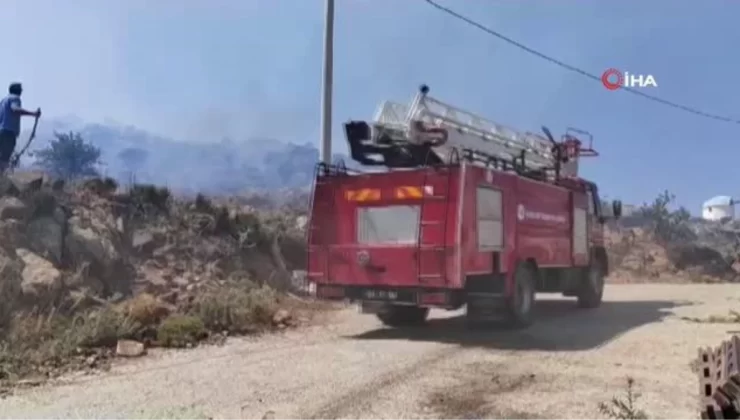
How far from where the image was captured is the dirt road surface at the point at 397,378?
6.62 meters

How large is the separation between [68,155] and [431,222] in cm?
1864

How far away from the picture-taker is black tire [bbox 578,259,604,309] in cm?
1702

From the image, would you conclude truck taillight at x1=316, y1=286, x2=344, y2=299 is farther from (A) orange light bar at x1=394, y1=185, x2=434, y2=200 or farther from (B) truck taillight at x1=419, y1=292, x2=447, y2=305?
(A) orange light bar at x1=394, y1=185, x2=434, y2=200

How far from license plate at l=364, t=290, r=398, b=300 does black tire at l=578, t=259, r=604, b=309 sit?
7.31m

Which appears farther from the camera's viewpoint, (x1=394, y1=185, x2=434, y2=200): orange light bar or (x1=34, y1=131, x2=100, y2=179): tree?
(x1=34, y1=131, x2=100, y2=179): tree

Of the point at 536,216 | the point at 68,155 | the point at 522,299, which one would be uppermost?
the point at 68,155

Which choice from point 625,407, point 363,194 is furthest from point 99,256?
point 625,407

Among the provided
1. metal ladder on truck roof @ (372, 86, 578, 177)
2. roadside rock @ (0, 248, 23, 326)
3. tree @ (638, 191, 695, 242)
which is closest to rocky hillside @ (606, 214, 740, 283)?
tree @ (638, 191, 695, 242)

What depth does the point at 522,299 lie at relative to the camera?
495 inches

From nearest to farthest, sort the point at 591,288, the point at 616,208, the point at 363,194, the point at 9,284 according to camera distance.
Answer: the point at 9,284, the point at 363,194, the point at 591,288, the point at 616,208

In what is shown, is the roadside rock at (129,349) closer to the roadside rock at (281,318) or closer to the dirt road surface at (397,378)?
the dirt road surface at (397,378)

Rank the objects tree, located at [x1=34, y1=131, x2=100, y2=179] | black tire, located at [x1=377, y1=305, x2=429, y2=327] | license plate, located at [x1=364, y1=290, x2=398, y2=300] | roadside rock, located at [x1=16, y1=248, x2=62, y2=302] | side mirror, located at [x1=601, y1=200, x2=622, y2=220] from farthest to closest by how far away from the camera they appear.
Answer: tree, located at [x1=34, y1=131, x2=100, y2=179], side mirror, located at [x1=601, y1=200, x2=622, y2=220], black tire, located at [x1=377, y1=305, x2=429, y2=327], license plate, located at [x1=364, y1=290, x2=398, y2=300], roadside rock, located at [x1=16, y1=248, x2=62, y2=302]

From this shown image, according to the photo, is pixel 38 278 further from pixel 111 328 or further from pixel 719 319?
pixel 719 319

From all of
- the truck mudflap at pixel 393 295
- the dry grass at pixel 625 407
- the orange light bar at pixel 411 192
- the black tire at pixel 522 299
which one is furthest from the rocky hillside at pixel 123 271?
the dry grass at pixel 625 407
